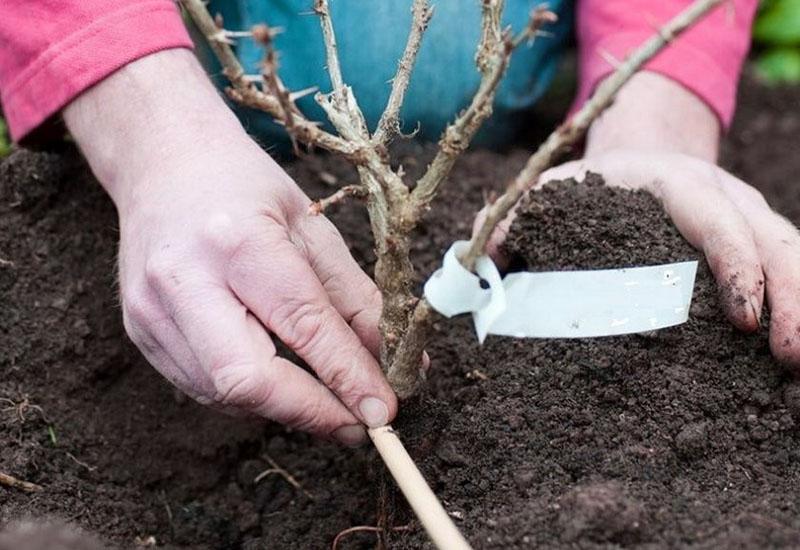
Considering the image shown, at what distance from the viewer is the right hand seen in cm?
126

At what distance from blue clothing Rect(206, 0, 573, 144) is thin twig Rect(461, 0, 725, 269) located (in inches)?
39.2

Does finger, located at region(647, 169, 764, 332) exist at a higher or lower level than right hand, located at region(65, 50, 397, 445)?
lower

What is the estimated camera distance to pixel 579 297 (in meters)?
1.43

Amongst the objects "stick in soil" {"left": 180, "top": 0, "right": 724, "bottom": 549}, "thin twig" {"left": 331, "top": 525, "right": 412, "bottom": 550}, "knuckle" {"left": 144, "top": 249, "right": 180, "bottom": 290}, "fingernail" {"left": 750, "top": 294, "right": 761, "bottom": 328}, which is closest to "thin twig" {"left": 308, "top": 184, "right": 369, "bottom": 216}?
"stick in soil" {"left": 180, "top": 0, "right": 724, "bottom": 549}

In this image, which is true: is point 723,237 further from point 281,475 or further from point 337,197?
point 281,475

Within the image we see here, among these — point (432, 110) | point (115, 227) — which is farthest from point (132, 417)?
point (432, 110)

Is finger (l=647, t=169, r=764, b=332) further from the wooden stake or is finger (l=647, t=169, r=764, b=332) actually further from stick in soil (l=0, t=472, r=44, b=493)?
stick in soil (l=0, t=472, r=44, b=493)

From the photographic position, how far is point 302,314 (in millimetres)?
1276

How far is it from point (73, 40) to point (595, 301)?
3.22 feet

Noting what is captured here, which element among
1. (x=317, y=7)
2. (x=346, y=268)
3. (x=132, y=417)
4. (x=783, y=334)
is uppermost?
(x=317, y=7)

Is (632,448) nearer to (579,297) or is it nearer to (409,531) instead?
(579,297)

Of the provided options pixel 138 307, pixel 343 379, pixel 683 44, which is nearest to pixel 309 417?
pixel 343 379

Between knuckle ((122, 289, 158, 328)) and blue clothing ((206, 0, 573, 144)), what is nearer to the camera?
knuckle ((122, 289, 158, 328))

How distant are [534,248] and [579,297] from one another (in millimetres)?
141
